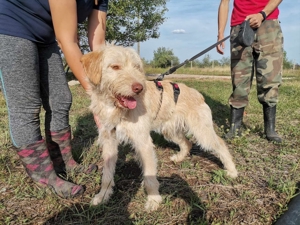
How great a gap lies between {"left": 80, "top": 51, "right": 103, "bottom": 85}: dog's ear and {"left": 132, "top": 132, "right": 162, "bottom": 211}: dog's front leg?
81 centimetres

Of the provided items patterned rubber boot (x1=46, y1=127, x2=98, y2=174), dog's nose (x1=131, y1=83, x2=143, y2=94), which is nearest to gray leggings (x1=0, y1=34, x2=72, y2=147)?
patterned rubber boot (x1=46, y1=127, x2=98, y2=174)

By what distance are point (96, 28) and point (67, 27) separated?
0.85m

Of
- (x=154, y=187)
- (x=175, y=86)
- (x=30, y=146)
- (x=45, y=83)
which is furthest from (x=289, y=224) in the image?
(x=45, y=83)

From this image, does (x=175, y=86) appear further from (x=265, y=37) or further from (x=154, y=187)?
(x=265, y=37)

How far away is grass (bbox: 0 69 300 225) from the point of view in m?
2.38

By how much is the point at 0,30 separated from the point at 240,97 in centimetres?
371

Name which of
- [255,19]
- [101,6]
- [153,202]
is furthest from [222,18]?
[153,202]

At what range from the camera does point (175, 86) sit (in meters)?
3.48

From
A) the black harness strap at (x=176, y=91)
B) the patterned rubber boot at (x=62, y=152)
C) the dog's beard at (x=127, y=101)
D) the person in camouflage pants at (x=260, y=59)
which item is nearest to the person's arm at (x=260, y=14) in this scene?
the person in camouflage pants at (x=260, y=59)

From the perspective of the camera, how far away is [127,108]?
2.62 meters

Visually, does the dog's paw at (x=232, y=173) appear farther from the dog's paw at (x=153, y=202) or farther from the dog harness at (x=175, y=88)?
the dog harness at (x=175, y=88)

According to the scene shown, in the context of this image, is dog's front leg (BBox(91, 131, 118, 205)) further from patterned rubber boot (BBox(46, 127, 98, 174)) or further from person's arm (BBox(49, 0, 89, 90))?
person's arm (BBox(49, 0, 89, 90))

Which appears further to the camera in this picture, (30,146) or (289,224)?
(30,146)

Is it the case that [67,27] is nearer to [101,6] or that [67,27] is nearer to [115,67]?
[115,67]
